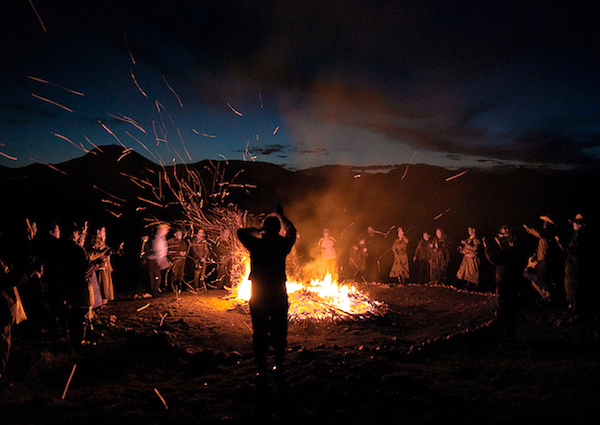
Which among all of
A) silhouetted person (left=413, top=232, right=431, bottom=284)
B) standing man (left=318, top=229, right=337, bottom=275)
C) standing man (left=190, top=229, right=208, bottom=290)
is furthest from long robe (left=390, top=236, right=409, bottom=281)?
standing man (left=190, top=229, right=208, bottom=290)

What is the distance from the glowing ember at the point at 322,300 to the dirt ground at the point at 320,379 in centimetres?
105

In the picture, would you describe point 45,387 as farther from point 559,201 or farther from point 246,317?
point 559,201

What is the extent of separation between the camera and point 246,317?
8297mm

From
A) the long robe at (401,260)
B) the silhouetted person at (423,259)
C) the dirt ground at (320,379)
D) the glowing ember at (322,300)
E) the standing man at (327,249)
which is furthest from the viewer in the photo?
the long robe at (401,260)

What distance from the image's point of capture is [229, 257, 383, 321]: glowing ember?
8.22 meters

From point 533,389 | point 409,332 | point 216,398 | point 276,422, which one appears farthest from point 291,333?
point 533,389

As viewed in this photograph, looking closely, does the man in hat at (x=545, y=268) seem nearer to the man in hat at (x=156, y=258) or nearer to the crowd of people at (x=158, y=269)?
the crowd of people at (x=158, y=269)

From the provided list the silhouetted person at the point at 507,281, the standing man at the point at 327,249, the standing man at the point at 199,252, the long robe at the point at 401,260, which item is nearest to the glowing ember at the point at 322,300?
the standing man at the point at 327,249

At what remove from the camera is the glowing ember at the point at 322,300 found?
822 cm

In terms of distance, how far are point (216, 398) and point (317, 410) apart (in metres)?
1.24

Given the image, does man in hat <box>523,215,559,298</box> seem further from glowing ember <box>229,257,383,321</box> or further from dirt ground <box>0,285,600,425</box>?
glowing ember <box>229,257,383,321</box>

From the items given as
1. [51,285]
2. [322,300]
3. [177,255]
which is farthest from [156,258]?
[322,300]

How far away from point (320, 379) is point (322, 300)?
4692 mm

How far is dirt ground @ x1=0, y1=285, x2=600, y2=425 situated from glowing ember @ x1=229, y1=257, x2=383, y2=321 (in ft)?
3.43
